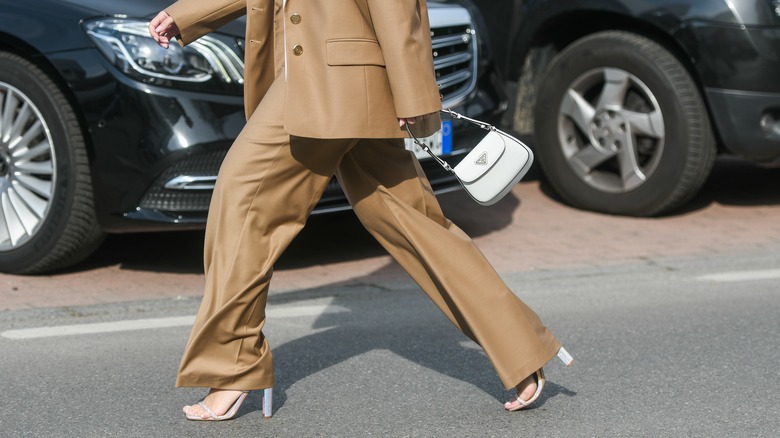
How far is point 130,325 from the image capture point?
4934mm

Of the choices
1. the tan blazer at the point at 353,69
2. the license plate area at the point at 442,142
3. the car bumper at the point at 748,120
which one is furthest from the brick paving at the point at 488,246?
the tan blazer at the point at 353,69

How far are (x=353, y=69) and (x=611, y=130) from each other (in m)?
3.60

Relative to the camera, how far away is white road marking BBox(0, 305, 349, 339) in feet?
15.8

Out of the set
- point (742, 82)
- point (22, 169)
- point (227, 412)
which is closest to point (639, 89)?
point (742, 82)

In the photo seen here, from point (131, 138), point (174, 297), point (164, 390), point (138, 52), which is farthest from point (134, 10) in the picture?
point (164, 390)

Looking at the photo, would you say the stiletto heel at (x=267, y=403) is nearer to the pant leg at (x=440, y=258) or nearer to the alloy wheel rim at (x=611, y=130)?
the pant leg at (x=440, y=258)

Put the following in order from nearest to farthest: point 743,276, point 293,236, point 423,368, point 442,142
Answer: point 293,236, point 423,368, point 743,276, point 442,142

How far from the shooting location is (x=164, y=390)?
411 cm

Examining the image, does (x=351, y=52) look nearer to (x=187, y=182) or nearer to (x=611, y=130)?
(x=187, y=182)

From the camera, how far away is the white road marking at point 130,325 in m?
4.81

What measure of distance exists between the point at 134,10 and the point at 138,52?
0.19 metres

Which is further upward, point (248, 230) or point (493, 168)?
point (493, 168)

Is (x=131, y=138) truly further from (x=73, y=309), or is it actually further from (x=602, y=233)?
(x=602, y=233)

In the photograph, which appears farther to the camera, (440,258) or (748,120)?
(748,120)
